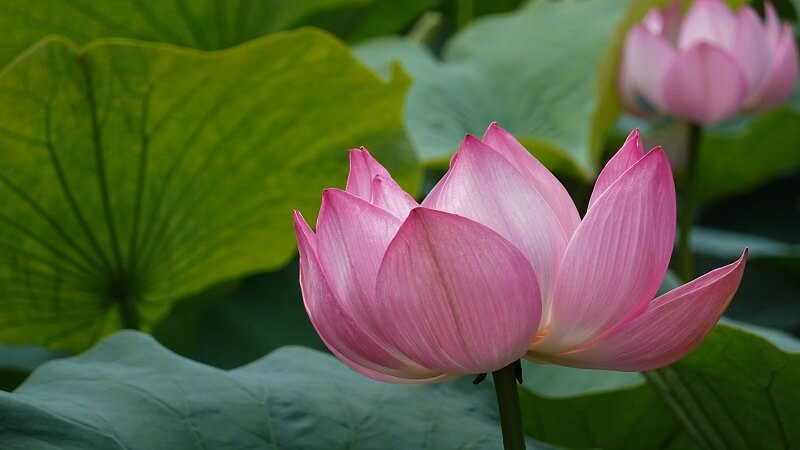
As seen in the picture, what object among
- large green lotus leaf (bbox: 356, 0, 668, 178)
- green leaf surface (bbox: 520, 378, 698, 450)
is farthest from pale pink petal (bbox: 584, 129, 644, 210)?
large green lotus leaf (bbox: 356, 0, 668, 178)

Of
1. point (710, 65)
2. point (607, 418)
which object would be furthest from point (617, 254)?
point (710, 65)

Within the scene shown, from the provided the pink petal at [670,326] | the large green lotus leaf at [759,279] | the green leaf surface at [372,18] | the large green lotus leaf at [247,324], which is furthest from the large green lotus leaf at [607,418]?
the green leaf surface at [372,18]

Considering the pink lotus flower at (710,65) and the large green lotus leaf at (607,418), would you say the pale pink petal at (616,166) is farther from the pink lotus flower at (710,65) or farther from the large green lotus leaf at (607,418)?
the pink lotus flower at (710,65)

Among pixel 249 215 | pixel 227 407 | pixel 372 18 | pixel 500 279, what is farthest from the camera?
pixel 372 18

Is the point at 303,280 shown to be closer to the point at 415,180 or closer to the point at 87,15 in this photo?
the point at 415,180

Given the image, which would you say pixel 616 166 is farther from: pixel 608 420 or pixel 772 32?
pixel 772 32
